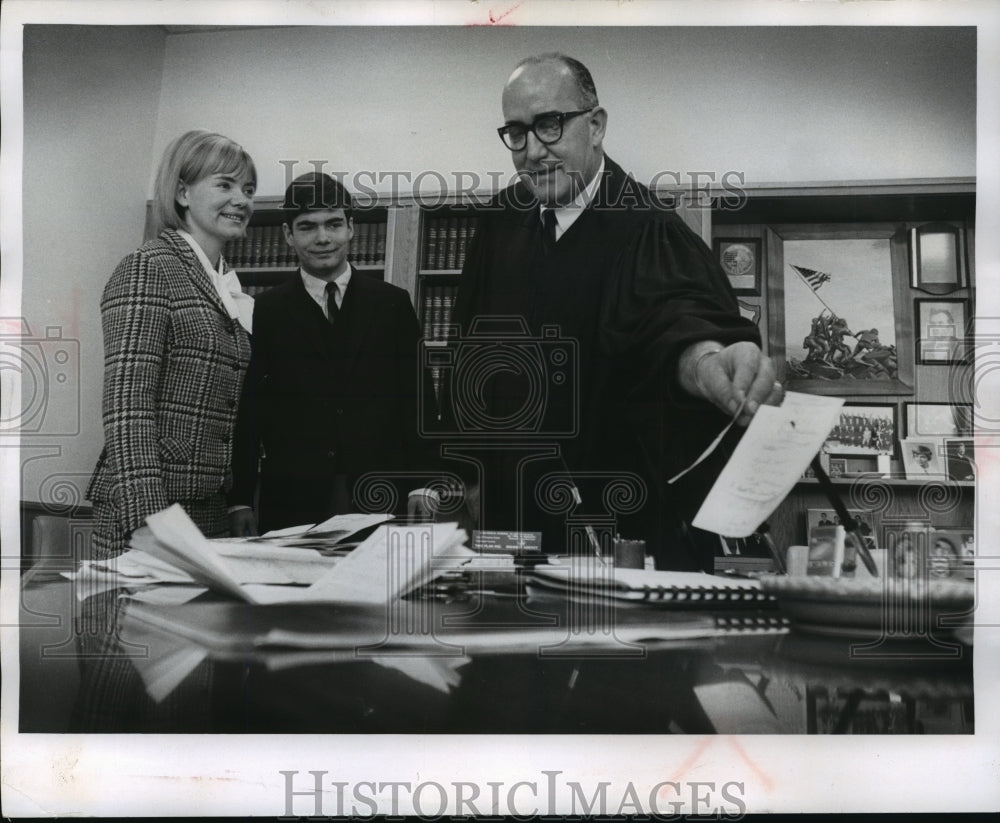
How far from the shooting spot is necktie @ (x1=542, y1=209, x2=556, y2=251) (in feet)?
10.2

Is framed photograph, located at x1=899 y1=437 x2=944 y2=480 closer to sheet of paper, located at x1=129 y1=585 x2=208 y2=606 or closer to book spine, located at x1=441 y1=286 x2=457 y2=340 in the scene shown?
book spine, located at x1=441 y1=286 x2=457 y2=340

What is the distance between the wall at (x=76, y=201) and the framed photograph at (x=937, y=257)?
227cm

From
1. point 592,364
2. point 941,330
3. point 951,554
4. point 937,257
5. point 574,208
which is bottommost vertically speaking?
point 951,554

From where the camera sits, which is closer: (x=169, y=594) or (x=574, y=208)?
(x=169, y=594)

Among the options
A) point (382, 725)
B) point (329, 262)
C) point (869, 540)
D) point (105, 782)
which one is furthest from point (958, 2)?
point (105, 782)

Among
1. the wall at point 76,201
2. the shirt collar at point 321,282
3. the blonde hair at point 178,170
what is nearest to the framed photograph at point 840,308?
the shirt collar at point 321,282

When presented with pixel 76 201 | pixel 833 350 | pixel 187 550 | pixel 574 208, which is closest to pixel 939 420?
pixel 833 350

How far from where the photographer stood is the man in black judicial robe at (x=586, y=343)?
9.96ft

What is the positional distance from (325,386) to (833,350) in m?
1.47

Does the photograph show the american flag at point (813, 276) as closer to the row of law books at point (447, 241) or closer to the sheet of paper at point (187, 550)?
the row of law books at point (447, 241)

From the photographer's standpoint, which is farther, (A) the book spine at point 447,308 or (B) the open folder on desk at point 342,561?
(A) the book spine at point 447,308

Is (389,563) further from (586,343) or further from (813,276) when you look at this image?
(813,276)

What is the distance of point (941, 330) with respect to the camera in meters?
3.10

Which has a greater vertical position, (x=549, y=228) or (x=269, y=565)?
(x=549, y=228)
